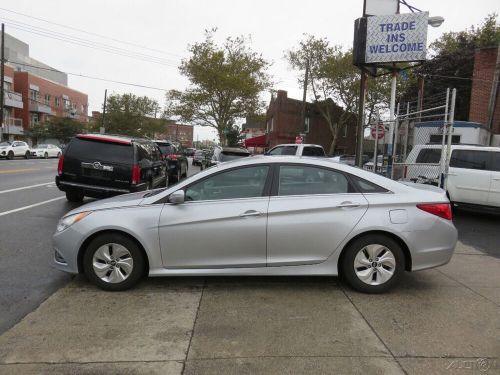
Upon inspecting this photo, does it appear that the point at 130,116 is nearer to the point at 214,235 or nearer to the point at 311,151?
the point at 311,151

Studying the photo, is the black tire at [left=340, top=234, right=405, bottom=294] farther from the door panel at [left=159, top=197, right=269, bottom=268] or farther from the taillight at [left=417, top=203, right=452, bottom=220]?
the door panel at [left=159, top=197, right=269, bottom=268]

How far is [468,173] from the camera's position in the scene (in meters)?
10.4

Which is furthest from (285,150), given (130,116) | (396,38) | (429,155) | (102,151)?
(130,116)

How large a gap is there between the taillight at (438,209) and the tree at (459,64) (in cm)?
3023

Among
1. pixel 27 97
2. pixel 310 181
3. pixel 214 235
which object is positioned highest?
pixel 27 97

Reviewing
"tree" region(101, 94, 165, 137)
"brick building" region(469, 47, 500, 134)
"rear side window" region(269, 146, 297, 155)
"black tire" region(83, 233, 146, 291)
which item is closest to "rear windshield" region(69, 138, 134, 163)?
"black tire" region(83, 233, 146, 291)

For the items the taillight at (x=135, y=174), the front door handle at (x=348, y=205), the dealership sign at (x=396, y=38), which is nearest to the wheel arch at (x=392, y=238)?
the front door handle at (x=348, y=205)

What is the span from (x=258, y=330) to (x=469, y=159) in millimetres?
8656

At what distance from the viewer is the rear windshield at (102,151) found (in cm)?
930

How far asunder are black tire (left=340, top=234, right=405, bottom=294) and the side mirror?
188 cm

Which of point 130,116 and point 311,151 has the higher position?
point 130,116

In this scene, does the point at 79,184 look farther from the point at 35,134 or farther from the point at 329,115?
the point at 35,134

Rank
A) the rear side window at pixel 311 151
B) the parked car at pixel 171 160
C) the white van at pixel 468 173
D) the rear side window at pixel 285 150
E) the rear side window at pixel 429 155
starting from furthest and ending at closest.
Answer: the parked car at pixel 171 160 → the rear side window at pixel 285 150 → the rear side window at pixel 311 151 → the rear side window at pixel 429 155 → the white van at pixel 468 173

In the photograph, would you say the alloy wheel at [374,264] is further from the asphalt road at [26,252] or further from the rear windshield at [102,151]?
the rear windshield at [102,151]
